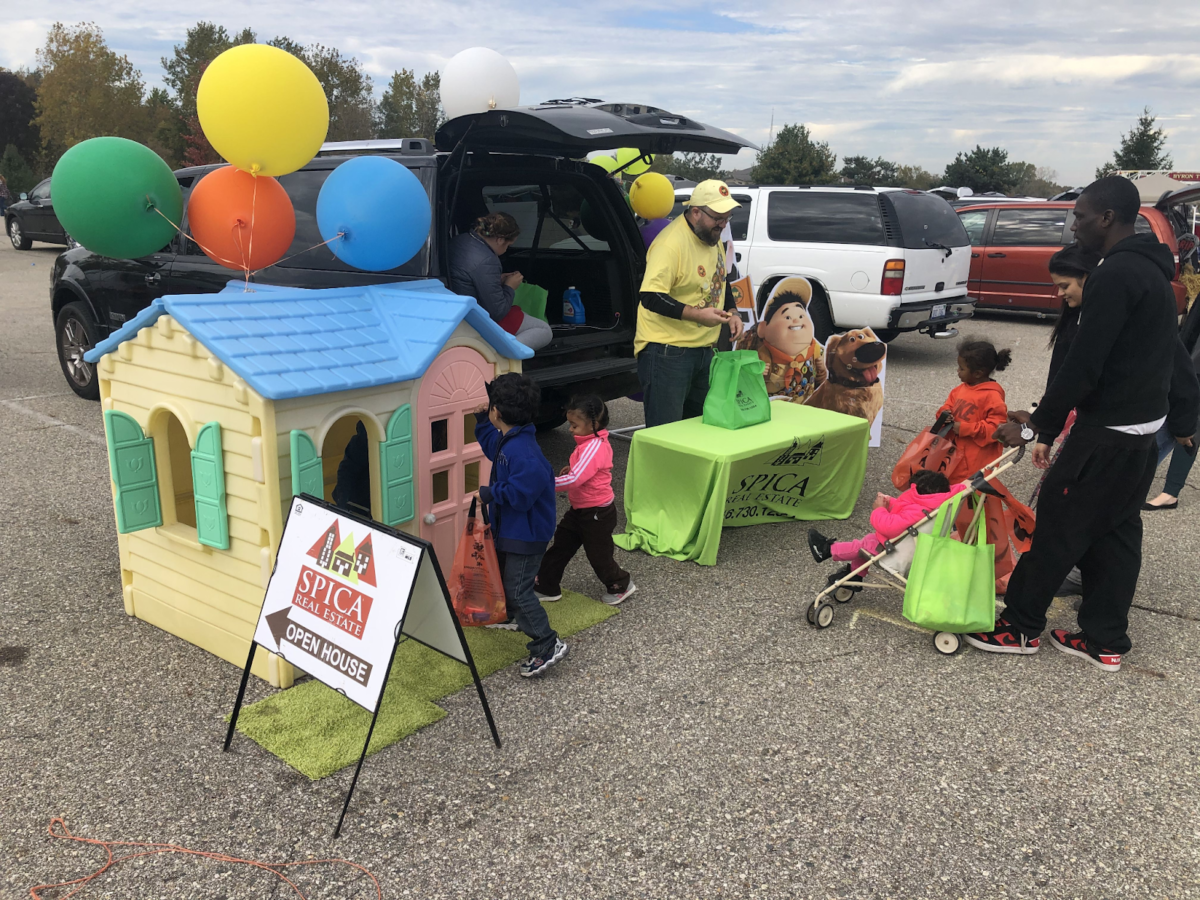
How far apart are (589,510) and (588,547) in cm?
19

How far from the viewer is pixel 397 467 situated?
11.6 ft

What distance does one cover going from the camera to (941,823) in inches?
105

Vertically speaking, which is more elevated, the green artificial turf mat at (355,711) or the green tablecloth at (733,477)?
the green tablecloth at (733,477)

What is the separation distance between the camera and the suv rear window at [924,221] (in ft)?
30.6

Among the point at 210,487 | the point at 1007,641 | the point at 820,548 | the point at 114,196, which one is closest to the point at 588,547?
the point at 820,548

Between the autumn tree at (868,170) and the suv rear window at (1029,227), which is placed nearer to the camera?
the suv rear window at (1029,227)

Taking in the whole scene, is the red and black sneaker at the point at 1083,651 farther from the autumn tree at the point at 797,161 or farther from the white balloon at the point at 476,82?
the autumn tree at the point at 797,161

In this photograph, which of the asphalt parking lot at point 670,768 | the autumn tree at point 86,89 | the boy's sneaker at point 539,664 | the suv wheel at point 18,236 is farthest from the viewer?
the autumn tree at point 86,89

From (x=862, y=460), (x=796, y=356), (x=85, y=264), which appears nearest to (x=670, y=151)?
(x=796, y=356)

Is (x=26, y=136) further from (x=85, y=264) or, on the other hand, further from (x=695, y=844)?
(x=695, y=844)

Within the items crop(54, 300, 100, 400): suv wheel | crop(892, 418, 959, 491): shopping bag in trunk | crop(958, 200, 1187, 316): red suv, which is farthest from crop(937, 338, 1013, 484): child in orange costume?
crop(958, 200, 1187, 316): red suv

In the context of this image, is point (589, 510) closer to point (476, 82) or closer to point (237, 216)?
point (237, 216)

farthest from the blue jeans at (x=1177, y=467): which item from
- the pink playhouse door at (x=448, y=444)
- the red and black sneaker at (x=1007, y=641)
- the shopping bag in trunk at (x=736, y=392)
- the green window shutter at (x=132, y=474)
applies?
the green window shutter at (x=132, y=474)

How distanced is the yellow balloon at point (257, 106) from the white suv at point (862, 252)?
6177 mm
